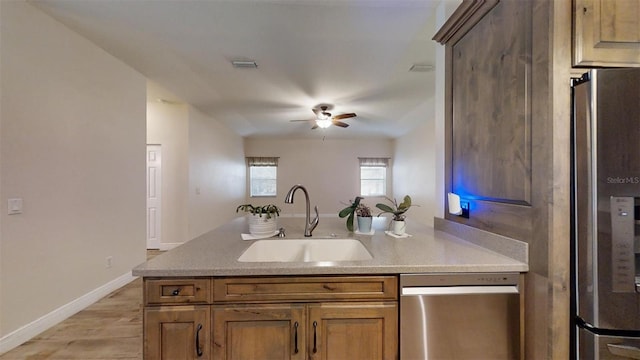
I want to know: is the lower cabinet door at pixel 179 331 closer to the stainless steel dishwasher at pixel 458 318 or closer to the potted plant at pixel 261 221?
the potted plant at pixel 261 221

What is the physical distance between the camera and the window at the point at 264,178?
26.6ft

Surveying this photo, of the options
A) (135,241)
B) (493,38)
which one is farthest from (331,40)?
(135,241)

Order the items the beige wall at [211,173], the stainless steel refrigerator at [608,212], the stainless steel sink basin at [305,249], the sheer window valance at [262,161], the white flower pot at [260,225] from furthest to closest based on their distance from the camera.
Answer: the sheer window valance at [262,161]
the beige wall at [211,173]
the white flower pot at [260,225]
the stainless steel sink basin at [305,249]
the stainless steel refrigerator at [608,212]

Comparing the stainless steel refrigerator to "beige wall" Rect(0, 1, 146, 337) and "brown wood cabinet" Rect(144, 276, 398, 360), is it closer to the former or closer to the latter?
"brown wood cabinet" Rect(144, 276, 398, 360)

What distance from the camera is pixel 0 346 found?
1900 mm

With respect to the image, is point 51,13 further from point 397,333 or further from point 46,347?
point 397,333

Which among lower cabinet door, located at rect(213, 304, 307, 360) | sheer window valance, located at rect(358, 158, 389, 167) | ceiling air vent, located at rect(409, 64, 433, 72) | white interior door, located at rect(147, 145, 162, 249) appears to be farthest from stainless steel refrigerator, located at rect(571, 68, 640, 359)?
sheer window valance, located at rect(358, 158, 389, 167)

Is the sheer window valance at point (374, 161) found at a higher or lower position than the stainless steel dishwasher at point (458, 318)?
higher

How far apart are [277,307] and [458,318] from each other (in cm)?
80

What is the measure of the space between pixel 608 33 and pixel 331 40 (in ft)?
6.58

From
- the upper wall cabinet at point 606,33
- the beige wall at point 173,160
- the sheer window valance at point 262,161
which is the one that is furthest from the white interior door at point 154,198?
the upper wall cabinet at point 606,33

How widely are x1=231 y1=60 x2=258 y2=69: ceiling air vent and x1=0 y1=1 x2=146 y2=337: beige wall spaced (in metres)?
1.36

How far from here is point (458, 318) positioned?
118 cm

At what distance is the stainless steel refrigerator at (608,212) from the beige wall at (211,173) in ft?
16.2
